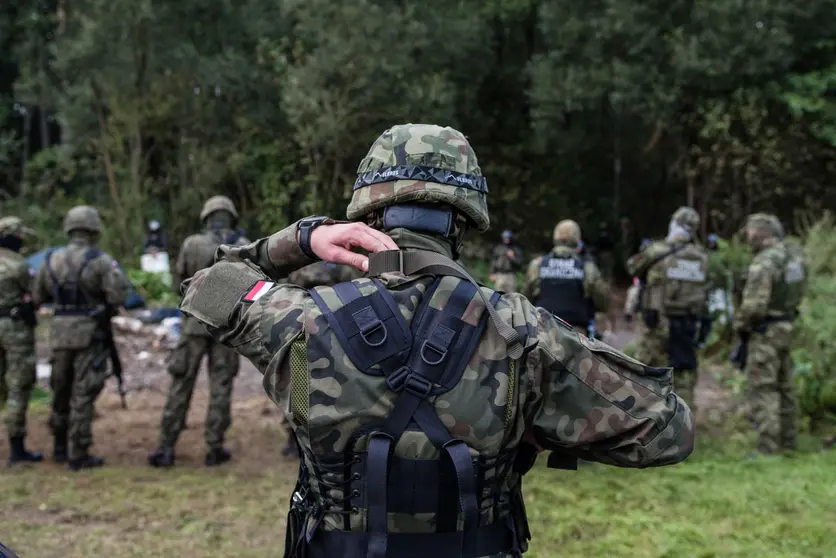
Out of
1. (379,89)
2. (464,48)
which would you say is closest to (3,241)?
(379,89)

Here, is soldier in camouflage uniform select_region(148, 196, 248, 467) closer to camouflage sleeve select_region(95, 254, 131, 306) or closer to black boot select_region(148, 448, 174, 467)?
black boot select_region(148, 448, 174, 467)

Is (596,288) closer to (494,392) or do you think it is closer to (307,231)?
(307,231)

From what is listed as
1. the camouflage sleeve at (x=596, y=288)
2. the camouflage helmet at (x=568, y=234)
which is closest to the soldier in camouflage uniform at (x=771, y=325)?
the camouflage sleeve at (x=596, y=288)

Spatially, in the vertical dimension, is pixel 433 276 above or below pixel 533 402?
above

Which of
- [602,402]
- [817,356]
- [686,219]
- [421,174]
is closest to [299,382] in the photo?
[421,174]

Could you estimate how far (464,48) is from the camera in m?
17.0

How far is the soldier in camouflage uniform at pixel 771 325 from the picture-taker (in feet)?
21.3

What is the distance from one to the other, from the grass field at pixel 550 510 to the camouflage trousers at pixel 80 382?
0.29m

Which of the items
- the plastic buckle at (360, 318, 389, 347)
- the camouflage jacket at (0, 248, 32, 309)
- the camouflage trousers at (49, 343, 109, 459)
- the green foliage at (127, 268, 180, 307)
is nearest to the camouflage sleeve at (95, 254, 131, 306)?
the camouflage trousers at (49, 343, 109, 459)

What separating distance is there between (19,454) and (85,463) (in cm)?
61

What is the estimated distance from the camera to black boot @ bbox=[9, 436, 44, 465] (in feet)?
20.5

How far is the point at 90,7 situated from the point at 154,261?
6508 millimetres

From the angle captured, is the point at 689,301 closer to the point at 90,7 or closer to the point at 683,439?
the point at 683,439

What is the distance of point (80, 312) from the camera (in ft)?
20.0
